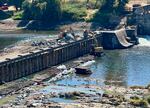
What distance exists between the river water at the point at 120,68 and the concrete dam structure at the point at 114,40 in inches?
116

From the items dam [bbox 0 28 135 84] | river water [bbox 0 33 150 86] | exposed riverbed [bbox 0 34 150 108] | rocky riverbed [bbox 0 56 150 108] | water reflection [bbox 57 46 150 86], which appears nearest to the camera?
rocky riverbed [bbox 0 56 150 108]

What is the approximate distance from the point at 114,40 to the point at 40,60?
39598mm

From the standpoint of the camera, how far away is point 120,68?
131 m

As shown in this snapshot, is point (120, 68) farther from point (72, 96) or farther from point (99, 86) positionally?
point (72, 96)

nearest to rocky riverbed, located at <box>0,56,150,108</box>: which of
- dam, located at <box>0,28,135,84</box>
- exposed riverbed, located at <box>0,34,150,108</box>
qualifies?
exposed riverbed, located at <box>0,34,150,108</box>

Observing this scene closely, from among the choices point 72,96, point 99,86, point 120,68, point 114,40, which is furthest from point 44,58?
point 114,40

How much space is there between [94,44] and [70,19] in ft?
153

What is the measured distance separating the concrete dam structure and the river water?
2.95 m

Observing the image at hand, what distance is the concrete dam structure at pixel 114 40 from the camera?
15988 centimetres

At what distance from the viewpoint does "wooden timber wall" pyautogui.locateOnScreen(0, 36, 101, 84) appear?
11219cm

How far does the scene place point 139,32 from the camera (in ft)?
591

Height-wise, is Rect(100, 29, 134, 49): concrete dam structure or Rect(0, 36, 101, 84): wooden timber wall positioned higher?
Rect(0, 36, 101, 84): wooden timber wall

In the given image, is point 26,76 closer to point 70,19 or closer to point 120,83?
point 120,83

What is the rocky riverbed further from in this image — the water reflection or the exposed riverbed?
the water reflection
